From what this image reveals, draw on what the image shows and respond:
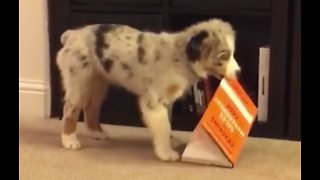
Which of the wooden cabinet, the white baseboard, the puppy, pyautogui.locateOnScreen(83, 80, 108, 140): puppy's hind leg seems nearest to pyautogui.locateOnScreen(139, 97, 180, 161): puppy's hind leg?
the puppy

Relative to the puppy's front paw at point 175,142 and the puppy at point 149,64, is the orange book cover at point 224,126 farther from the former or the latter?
the puppy's front paw at point 175,142

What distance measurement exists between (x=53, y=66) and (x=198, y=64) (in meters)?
0.87

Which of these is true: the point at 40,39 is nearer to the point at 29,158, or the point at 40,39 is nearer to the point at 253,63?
the point at 29,158

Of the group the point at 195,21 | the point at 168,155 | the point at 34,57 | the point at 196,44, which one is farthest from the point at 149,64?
the point at 34,57

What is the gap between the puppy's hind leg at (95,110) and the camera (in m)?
2.38

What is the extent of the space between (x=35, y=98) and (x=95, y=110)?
18.9 inches

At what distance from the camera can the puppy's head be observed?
6.88 ft

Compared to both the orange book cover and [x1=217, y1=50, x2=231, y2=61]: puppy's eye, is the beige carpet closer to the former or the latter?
the orange book cover

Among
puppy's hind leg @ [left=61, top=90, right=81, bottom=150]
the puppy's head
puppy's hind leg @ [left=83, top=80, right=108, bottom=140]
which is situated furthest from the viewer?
puppy's hind leg @ [left=83, top=80, right=108, bottom=140]

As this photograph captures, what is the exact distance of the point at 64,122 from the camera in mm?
2312

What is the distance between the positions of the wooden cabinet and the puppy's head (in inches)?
13.6

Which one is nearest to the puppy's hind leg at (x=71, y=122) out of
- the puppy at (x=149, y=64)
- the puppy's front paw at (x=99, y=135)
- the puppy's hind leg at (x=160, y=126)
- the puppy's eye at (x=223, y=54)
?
the puppy at (x=149, y=64)
